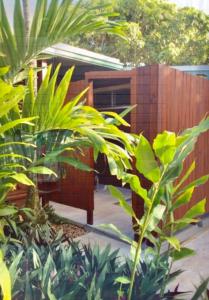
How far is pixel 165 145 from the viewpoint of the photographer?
1.13m

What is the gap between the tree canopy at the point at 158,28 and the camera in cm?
206

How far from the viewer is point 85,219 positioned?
3750 millimetres

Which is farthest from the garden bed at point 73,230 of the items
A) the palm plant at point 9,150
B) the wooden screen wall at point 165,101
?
the palm plant at point 9,150

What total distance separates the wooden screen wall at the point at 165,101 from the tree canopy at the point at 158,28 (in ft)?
1.66

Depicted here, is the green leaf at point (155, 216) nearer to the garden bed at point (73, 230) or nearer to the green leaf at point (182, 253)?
the green leaf at point (182, 253)

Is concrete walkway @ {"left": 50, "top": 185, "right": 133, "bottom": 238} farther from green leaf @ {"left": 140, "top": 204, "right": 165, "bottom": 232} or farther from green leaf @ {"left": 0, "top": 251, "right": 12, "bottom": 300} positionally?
green leaf @ {"left": 0, "top": 251, "right": 12, "bottom": 300}

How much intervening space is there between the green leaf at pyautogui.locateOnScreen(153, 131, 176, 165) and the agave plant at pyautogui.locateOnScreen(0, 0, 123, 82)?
117 centimetres

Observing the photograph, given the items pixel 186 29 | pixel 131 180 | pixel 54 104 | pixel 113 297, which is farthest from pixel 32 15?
pixel 113 297

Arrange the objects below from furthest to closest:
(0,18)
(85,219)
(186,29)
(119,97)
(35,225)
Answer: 1. (119,97)
2. (85,219)
3. (35,225)
4. (186,29)
5. (0,18)

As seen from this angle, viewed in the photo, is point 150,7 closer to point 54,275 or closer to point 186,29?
point 186,29

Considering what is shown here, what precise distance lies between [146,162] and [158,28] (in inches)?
50.1

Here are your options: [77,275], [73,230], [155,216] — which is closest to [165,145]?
[155,216]

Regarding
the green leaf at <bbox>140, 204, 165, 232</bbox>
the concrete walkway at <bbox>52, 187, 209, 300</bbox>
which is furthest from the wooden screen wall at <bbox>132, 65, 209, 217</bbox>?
the green leaf at <bbox>140, 204, 165, 232</bbox>

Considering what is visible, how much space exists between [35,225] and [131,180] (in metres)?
1.22
